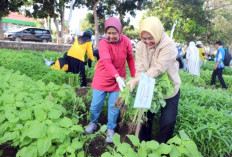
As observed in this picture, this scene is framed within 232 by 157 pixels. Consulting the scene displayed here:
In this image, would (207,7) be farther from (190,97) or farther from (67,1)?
(190,97)

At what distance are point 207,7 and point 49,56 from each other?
2082 centimetres

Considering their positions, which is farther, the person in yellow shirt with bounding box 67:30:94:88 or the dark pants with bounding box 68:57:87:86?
the dark pants with bounding box 68:57:87:86

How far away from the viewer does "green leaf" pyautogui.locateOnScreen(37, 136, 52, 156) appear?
141 cm

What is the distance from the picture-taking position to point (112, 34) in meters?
2.30

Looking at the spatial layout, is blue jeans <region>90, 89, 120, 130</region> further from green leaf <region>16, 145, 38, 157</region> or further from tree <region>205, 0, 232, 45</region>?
tree <region>205, 0, 232, 45</region>

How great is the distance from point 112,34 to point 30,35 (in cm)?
1707

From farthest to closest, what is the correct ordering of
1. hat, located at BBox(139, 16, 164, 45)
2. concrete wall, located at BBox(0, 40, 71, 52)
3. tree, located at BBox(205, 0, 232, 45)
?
tree, located at BBox(205, 0, 232, 45)
concrete wall, located at BBox(0, 40, 71, 52)
hat, located at BBox(139, 16, 164, 45)

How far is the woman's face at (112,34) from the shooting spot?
2264 millimetres

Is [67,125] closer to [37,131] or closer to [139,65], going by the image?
[37,131]

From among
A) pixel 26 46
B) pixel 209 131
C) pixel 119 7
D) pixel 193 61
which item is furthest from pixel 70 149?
pixel 119 7

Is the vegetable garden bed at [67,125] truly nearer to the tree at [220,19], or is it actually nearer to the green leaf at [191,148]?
the green leaf at [191,148]

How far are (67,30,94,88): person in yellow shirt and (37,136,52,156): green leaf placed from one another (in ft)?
11.4

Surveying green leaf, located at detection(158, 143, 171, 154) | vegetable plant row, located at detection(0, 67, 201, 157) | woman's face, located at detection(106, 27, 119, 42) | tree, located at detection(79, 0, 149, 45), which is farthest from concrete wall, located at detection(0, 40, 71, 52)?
green leaf, located at detection(158, 143, 171, 154)

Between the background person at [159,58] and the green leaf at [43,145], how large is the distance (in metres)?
0.86
